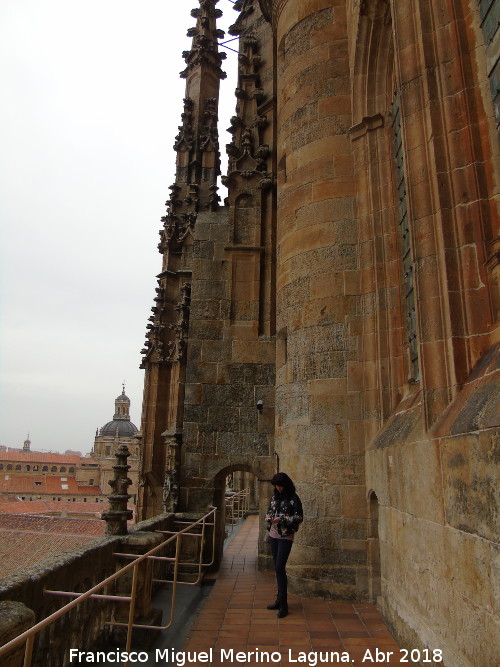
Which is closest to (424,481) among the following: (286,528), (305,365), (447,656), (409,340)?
(447,656)

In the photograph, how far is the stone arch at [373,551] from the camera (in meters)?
5.86

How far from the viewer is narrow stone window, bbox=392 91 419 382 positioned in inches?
226

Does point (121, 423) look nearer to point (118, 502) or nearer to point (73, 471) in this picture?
point (73, 471)

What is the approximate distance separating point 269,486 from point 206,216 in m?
5.37

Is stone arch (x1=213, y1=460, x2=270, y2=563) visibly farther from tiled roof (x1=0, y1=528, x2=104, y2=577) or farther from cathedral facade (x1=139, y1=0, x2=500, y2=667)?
tiled roof (x1=0, y1=528, x2=104, y2=577)

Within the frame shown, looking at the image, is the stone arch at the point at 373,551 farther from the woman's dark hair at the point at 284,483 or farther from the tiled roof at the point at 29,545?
the tiled roof at the point at 29,545

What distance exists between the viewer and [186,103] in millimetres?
16031

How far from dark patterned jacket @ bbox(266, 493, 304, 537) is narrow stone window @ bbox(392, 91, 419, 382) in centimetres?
193

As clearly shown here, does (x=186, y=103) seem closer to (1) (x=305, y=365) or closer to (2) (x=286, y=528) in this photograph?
(1) (x=305, y=365)

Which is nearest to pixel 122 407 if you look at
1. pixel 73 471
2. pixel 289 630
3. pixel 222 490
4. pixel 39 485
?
pixel 73 471

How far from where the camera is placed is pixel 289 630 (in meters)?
4.87

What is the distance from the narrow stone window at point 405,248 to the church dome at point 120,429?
293ft

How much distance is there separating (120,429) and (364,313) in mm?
90574

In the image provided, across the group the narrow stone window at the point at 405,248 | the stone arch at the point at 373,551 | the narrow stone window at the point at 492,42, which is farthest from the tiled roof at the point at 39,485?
the narrow stone window at the point at 492,42
